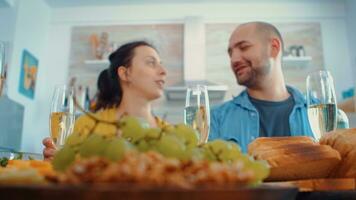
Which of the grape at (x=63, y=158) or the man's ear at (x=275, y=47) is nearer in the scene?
the grape at (x=63, y=158)

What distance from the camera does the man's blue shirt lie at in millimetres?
1393

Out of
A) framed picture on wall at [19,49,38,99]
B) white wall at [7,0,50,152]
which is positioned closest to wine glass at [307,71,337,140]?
white wall at [7,0,50,152]

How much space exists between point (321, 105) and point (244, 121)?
0.71m

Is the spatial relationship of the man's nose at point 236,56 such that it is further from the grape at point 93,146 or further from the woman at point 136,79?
the grape at point 93,146

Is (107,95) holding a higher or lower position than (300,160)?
higher

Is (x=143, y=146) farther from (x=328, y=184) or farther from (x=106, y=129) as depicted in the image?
(x=328, y=184)

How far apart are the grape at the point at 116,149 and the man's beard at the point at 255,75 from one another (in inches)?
48.9

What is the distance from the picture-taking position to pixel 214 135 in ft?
4.59

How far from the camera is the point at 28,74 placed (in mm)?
2869

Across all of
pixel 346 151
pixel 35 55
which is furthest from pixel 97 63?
pixel 346 151

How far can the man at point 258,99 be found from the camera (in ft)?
4.67

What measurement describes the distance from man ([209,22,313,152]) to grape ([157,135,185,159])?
41.3 inches

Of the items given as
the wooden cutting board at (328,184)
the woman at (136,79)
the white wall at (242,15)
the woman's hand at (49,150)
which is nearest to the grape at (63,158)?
the wooden cutting board at (328,184)

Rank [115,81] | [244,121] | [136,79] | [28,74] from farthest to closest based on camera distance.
Answer: [28,74] < [115,81] < [136,79] < [244,121]
